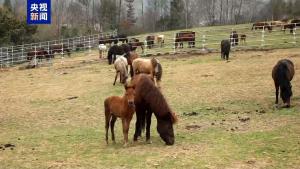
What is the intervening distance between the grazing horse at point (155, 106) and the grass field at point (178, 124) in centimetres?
28

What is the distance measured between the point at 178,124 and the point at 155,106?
2092 millimetres

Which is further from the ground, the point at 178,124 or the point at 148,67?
the point at 148,67

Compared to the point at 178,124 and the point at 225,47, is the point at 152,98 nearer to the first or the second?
the point at 178,124

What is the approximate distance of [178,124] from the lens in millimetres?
11062

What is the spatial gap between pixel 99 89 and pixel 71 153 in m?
8.85

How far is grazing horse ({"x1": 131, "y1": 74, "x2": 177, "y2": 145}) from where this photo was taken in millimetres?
9109

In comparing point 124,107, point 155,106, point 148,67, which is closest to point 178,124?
point 155,106

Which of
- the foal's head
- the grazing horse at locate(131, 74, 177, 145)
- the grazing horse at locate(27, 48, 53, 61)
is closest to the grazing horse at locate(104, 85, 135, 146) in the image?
the foal's head

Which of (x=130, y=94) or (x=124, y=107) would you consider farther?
(x=124, y=107)

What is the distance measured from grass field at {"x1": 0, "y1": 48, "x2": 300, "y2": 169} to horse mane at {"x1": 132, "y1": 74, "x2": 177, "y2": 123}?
64 cm

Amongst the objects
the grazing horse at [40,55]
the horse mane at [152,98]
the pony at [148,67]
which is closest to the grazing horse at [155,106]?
the horse mane at [152,98]

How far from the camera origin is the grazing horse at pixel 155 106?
911cm

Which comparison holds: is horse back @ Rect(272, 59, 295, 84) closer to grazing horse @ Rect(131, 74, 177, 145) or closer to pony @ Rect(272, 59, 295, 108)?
pony @ Rect(272, 59, 295, 108)

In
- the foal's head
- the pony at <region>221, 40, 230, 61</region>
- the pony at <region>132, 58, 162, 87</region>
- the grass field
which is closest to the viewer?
the grass field
